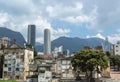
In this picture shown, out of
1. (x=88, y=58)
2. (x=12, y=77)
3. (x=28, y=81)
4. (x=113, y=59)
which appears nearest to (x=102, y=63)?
(x=88, y=58)

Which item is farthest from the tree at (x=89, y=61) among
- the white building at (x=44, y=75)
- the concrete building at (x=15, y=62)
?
the concrete building at (x=15, y=62)

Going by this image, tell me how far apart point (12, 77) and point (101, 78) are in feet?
84.8

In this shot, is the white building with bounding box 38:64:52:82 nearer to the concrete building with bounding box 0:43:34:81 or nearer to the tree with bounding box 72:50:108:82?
the tree with bounding box 72:50:108:82

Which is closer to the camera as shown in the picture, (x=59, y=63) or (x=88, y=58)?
(x=88, y=58)

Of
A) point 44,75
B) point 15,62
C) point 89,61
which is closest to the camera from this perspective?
point 89,61

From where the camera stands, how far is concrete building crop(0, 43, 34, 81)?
311 feet

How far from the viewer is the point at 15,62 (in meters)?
95.9

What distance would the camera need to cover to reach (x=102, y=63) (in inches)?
3159

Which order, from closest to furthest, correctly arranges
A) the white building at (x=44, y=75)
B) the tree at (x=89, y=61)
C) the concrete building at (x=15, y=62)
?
the tree at (x=89, y=61) → the white building at (x=44, y=75) → the concrete building at (x=15, y=62)

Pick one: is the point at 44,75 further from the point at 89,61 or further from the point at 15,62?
the point at 15,62

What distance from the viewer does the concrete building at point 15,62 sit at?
311 ft

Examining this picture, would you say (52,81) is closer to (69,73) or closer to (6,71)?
(69,73)

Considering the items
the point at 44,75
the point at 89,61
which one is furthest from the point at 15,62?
the point at 89,61

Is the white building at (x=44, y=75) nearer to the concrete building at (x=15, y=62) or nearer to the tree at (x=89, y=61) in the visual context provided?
the tree at (x=89, y=61)
